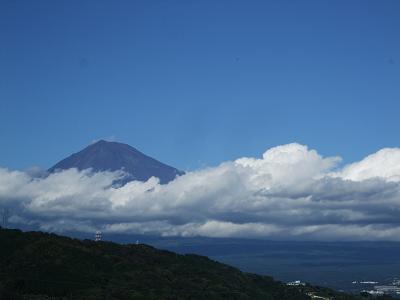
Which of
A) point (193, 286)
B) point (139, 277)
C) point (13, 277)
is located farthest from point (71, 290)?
Answer: point (193, 286)

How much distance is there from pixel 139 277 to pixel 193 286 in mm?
12244

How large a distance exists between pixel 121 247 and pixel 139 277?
38.1 metres

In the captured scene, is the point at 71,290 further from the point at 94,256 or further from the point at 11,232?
the point at 11,232

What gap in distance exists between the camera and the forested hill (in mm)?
105625

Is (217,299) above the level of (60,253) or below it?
below

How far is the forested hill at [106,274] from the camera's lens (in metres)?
106

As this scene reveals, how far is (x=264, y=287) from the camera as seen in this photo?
569 ft

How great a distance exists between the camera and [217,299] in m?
123

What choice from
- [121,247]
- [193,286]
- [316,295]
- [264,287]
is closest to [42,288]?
[193,286]

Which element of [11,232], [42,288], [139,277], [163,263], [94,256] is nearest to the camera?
[42,288]

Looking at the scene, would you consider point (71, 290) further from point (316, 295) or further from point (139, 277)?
point (316, 295)

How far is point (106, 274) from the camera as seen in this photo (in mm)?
128000

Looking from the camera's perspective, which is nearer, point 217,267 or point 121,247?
point 121,247

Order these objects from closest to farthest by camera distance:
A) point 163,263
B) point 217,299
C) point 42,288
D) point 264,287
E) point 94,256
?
point 42,288 → point 217,299 → point 94,256 → point 163,263 → point 264,287
